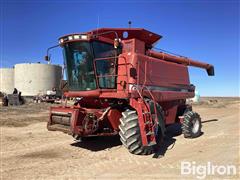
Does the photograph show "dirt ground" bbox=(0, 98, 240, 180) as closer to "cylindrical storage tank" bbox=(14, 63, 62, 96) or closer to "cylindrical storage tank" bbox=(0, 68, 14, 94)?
"cylindrical storage tank" bbox=(14, 63, 62, 96)

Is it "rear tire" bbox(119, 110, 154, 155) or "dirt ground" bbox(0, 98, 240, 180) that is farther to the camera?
"rear tire" bbox(119, 110, 154, 155)

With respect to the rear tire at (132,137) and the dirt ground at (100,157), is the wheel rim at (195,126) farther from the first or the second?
the rear tire at (132,137)

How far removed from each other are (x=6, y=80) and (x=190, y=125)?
4716cm

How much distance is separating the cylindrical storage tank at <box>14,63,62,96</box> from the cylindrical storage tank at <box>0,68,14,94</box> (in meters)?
3.77

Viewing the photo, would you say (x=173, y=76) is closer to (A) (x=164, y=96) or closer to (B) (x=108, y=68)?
(A) (x=164, y=96)

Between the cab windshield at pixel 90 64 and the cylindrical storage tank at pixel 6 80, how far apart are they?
46.1 meters

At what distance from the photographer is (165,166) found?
649 centimetres

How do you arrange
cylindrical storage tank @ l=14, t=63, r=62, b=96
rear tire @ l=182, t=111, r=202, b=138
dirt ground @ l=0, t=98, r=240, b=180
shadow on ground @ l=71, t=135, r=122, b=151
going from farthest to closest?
cylindrical storage tank @ l=14, t=63, r=62, b=96 → rear tire @ l=182, t=111, r=202, b=138 → shadow on ground @ l=71, t=135, r=122, b=151 → dirt ground @ l=0, t=98, r=240, b=180

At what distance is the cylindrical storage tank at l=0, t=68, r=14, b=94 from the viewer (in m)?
51.5

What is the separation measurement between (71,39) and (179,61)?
4.86 meters

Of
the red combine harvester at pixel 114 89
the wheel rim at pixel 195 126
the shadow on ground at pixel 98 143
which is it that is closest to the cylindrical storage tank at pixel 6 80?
the shadow on ground at pixel 98 143

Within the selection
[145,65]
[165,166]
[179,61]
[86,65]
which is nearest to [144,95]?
[145,65]

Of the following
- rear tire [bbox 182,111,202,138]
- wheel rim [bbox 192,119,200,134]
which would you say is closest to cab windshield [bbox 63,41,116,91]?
rear tire [bbox 182,111,202,138]

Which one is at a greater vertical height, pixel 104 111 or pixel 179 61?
pixel 179 61
